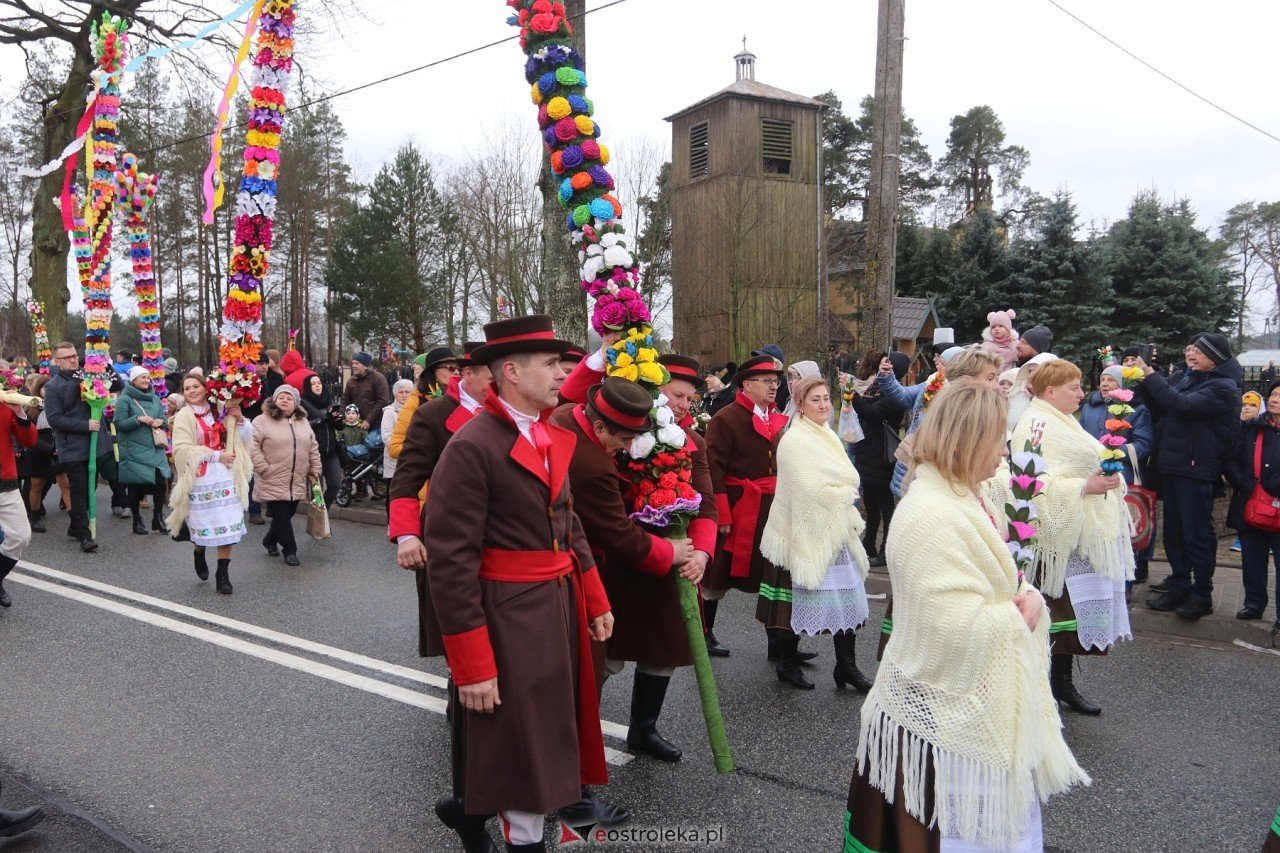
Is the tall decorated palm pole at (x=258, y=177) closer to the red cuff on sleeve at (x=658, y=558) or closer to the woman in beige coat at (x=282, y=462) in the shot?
the woman in beige coat at (x=282, y=462)

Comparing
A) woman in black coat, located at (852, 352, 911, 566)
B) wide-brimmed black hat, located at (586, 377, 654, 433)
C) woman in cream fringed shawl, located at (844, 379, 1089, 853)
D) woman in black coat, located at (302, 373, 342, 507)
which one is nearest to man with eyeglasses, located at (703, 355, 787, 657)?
wide-brimmed black hat, located at (586, 377, 654, 433)

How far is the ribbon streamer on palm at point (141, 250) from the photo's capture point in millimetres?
12164

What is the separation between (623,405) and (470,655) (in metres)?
1.32

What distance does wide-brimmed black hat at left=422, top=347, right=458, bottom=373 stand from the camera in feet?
20.3

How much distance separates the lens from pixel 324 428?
10.8 meters

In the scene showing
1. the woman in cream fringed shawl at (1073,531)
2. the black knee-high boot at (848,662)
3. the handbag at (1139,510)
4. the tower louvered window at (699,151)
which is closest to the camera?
the woman in cream fringed shawl at (1073,531)

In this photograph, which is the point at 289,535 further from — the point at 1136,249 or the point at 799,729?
the point at 1136,249

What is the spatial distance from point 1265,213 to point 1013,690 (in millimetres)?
49033

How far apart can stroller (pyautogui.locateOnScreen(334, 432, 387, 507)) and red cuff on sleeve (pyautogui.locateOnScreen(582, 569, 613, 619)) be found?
8.96 meters

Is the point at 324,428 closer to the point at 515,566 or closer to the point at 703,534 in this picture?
the point at 703,534

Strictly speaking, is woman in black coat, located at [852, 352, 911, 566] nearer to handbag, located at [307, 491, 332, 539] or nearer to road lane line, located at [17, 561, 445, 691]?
road lane line, located at [17, 561, 445, 691]

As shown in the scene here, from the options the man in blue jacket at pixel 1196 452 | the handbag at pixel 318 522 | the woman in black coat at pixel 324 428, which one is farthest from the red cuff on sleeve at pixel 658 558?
the woman in black coat at pixel 324 428

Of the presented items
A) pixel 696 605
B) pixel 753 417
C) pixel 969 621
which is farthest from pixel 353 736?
pixel 969 621

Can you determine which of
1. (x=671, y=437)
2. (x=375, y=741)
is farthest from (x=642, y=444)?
(x=375, y=741)
